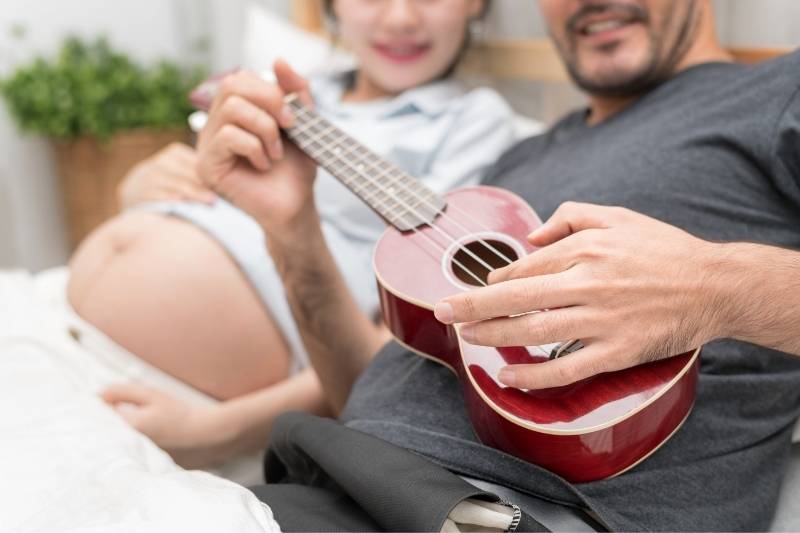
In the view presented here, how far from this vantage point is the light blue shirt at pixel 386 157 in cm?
125

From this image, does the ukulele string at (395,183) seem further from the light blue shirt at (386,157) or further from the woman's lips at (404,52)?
the woman's lips at (404,52)

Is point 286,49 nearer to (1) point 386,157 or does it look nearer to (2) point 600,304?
(1) point 386,157

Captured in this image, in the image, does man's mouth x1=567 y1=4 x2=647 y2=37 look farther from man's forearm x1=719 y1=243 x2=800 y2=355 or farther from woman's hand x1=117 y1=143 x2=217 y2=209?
woman's hand x1=117 y1=143 x2=217 y2=209

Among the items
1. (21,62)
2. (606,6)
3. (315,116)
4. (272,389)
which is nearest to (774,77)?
(606,6)

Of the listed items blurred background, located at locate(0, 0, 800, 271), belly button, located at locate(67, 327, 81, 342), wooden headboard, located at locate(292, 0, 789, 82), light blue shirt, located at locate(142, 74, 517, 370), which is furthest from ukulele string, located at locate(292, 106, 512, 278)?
blurred background, located at locate(0, 0, 800, 271)

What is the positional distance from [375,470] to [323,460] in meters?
0.06

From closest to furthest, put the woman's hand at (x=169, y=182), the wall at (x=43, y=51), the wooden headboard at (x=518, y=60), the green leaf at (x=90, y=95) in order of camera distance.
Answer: the woman's hand at (x=169, y=182), the wooden headboard at (x=518, y=60), the green leaf at (x=90, y=95), the wall at (x=43, y=51)

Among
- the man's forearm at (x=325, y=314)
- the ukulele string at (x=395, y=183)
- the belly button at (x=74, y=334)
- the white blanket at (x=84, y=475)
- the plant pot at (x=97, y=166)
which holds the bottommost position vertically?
the plant pot at (x=97, y=166)

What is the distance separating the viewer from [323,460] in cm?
68

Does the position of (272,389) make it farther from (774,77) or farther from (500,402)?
(774,77)

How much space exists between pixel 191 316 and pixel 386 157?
445 millimetres

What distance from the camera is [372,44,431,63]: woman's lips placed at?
143 centimetres

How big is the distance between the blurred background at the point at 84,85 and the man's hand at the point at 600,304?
1.65 m

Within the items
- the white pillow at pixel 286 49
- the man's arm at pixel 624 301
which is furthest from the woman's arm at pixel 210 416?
the white pillow at pixel 286 49
